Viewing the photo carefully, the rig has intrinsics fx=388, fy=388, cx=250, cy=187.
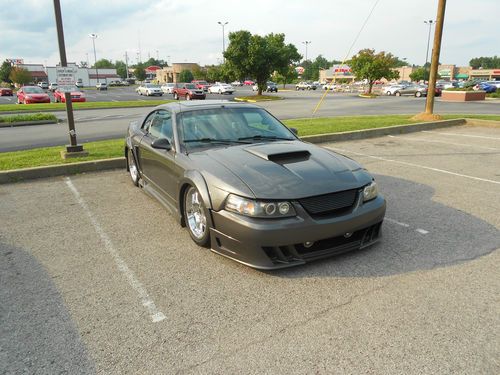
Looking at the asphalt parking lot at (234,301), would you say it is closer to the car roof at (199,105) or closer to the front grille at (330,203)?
the front grille at (330,203)

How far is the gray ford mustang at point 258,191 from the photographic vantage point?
11.0 ft

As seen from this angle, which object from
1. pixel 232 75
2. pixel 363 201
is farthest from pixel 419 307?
pixel 232 75

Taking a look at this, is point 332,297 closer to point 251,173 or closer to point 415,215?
point 251,173

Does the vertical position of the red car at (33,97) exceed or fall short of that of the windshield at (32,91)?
it falls short

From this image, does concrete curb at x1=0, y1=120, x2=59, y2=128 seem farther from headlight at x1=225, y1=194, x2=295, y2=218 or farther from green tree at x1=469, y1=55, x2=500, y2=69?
green tree at x1=469, y1=55, x2=500, y2=69

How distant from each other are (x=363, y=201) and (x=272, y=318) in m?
1.52

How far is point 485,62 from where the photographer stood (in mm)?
172250

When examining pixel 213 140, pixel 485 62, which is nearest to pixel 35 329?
pixel 213 140

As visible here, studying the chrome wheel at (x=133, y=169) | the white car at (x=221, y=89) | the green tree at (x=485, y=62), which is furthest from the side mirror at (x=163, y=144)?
the green tree at (x=485, y=62)

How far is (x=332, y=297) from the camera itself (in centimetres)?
315

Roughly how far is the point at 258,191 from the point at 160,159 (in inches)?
75.3

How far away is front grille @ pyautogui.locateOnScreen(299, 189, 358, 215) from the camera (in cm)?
341

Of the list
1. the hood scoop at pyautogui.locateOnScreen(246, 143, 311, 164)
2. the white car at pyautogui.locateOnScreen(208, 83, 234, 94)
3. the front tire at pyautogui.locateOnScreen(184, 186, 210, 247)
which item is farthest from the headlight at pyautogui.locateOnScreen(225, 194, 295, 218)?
the white car at pyautogui.locateOnScreen(208, 83, 234, 94)

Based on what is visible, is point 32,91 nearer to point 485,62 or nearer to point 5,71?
point 5,71
